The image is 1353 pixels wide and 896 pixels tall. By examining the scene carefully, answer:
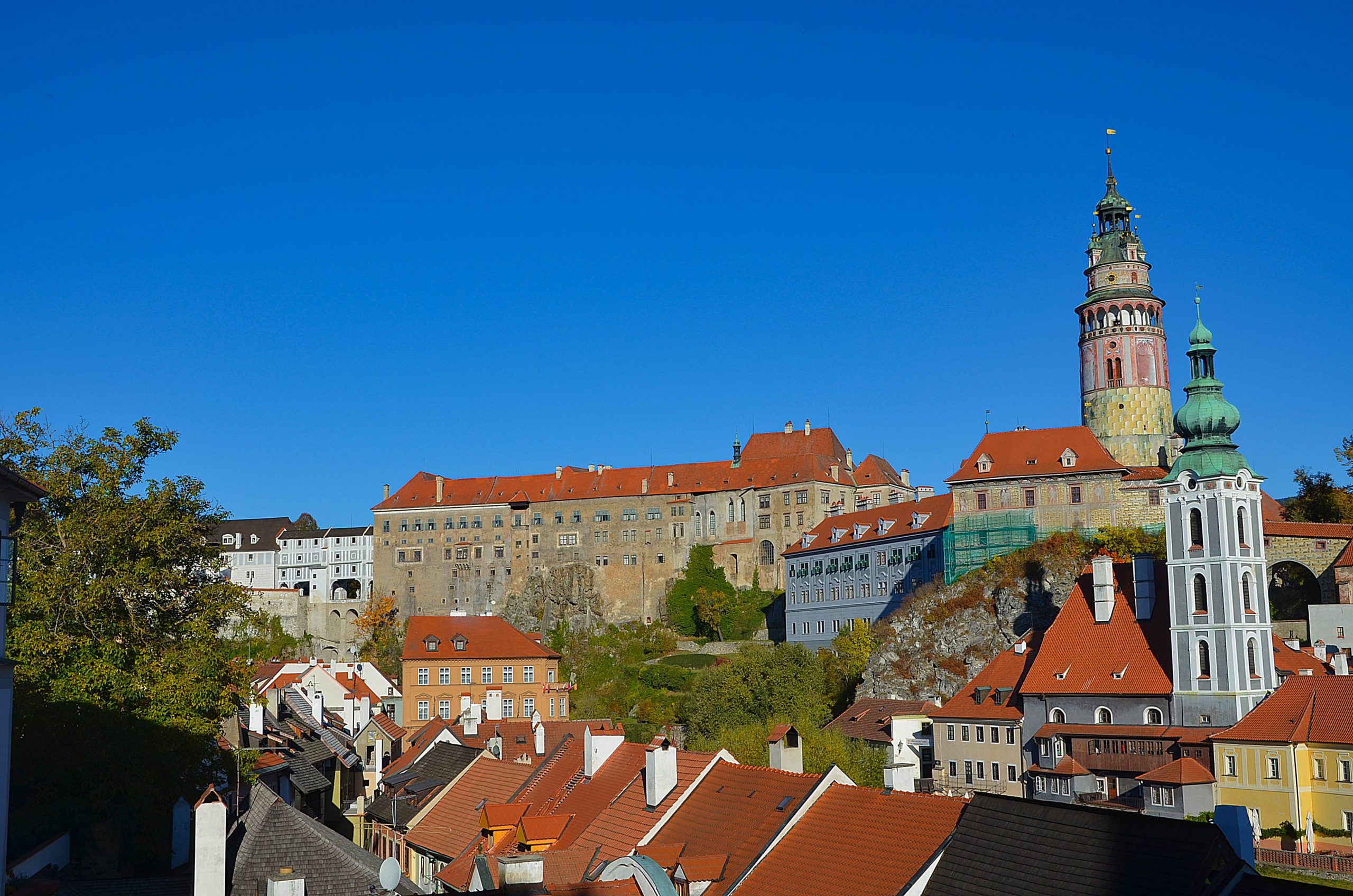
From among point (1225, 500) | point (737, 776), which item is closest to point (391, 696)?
point (1225, 500)

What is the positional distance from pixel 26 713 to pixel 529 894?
49.8ft

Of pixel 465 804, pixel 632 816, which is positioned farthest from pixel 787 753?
pixel 465 804

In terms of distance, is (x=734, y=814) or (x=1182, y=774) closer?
(x=734, y=814)

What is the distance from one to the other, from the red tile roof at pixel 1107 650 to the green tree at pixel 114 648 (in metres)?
34.1

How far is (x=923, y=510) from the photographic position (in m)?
83.8

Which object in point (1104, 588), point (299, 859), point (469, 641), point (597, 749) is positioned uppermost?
point (1104, 588)

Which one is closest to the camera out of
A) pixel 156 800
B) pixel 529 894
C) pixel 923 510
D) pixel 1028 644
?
pixel 529 894

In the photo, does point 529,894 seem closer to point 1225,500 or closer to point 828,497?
point 1225,500

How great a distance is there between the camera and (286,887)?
18.3m

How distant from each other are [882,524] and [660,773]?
6191cm

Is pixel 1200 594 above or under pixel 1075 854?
above

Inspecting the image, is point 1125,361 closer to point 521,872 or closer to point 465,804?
point 465,804

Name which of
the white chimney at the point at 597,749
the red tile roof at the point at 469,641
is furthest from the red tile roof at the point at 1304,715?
the red tile roof at the point at 469,641

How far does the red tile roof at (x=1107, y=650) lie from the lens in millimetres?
51844
